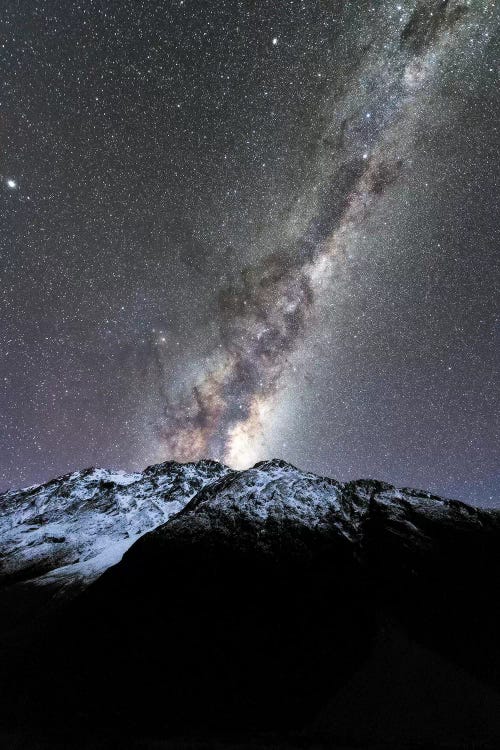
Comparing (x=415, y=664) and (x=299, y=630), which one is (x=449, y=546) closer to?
(x=415, y=664)

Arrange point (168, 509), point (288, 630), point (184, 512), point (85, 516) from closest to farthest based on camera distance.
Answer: point (288, 630) → point (184, 512) → point (85, 516) → point (168, 509)

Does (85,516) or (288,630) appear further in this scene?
(85,516)

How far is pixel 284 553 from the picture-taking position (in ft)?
67.8

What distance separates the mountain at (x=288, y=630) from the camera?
12.9 meters

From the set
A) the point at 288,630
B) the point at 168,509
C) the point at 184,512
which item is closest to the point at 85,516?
the point at 168,509

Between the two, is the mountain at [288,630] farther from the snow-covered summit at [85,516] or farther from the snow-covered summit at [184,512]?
the snow-covered summit at [85,516]

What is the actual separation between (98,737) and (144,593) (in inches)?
305

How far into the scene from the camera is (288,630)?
55.7 feet

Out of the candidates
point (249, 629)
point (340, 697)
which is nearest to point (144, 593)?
point (249, 629)

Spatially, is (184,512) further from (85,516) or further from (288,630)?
(85,516)

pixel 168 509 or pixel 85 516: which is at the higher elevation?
pixel 85 516

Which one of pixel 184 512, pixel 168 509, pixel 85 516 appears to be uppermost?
pixel 85 516

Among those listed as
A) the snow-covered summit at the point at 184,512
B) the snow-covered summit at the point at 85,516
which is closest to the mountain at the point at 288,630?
the snow-covered summit at the point at 184,512

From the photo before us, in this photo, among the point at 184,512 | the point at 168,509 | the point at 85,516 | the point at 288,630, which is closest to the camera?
the point at 288,630
